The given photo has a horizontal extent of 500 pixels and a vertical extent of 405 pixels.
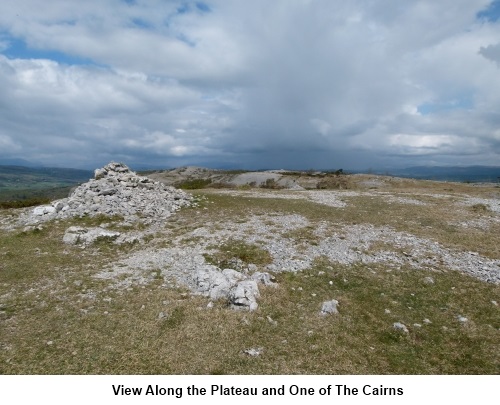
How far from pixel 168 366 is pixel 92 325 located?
4.59 meters

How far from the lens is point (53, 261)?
71.3 feet

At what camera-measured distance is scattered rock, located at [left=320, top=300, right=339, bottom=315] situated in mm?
16047

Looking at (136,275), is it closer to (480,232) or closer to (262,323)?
(262,323)

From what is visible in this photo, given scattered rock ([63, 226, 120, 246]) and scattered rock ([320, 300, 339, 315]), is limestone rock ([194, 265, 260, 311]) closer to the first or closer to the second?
scattered rock ([320, 300, 339, 315])

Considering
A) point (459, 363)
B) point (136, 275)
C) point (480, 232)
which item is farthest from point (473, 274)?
point (136, 275)

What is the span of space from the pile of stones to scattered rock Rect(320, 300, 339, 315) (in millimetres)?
19450

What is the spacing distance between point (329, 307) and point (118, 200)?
81.9 ft

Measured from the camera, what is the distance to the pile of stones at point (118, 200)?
103 feet

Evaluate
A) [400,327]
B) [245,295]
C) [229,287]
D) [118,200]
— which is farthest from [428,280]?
[118,200]

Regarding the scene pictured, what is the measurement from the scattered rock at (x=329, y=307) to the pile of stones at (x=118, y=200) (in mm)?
19450

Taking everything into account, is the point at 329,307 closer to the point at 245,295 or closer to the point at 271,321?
the point at 271,321

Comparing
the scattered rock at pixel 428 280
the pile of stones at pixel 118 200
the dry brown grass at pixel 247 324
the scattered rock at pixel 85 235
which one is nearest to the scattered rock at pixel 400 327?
the dry brown grass at pixel 247 324

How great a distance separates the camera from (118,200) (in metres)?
33.5

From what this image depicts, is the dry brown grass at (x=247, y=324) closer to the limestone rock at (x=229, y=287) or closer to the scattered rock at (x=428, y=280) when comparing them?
the scattered rock at (x=428, y=280)
